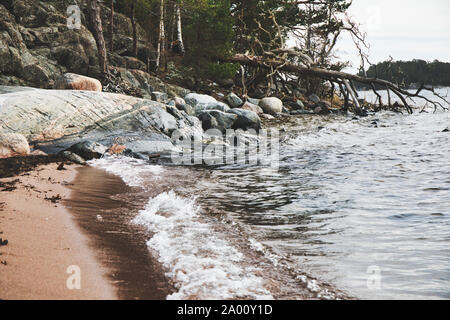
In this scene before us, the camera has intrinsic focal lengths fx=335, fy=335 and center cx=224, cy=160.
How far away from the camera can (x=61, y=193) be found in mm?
4781

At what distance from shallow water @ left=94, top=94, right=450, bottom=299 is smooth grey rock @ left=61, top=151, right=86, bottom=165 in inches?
15.0

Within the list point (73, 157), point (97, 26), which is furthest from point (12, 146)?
point (97, 26)

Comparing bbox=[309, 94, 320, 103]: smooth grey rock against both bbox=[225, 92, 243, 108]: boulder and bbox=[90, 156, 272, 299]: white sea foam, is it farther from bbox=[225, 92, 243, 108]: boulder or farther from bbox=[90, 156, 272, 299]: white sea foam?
bbox=[90, 156, 272, 299]: white sea foam

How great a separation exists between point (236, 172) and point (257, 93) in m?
18.2

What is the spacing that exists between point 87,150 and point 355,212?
19.9 feet

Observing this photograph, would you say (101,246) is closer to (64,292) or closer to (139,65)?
(64,292)

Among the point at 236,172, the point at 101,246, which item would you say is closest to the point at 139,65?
the point at 236,172

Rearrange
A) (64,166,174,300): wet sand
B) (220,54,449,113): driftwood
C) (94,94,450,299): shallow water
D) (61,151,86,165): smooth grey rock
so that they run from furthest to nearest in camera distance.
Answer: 1. (220,54,449,113): driftwood
2. (61,151,86,165): smooth grey rock
3. (94,94,450,299): shallow water
4. (64,166,174,300): wet sand

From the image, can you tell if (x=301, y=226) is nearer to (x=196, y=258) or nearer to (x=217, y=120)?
(x=196, y=258)

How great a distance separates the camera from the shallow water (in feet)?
9.05

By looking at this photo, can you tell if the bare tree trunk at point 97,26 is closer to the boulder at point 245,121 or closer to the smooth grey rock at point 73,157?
the boulder at point 245,121

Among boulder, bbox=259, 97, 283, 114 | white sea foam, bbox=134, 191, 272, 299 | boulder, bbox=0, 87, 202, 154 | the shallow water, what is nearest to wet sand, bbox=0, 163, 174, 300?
white sea foam, bbox=134, 191, 272, 299

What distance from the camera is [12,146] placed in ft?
22.2

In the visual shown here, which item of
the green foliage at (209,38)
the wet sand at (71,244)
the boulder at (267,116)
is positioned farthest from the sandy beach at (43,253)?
the green foliage at (209,38)
